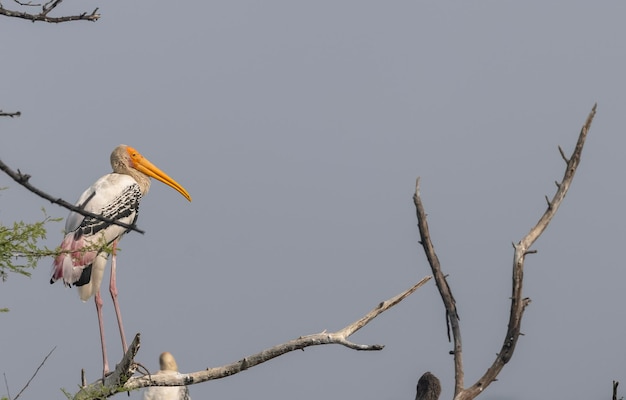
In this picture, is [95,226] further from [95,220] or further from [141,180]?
[141,180]

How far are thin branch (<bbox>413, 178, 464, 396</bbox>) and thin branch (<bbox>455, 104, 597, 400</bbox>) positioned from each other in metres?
0.18

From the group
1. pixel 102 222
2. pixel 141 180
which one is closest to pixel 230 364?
pixel 102 222

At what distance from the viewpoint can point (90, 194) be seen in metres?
12.2

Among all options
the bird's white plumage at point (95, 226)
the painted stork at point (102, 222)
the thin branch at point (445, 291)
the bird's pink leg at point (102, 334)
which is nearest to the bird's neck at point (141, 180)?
the painted stork at point (102, 222)

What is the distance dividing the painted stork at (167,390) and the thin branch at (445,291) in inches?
155

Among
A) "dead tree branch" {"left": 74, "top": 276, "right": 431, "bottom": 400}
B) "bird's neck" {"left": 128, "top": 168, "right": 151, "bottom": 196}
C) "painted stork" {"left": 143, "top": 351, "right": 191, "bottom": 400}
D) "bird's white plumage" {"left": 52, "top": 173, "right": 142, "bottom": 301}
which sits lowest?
"dead tree branch" {"left": 74, "top": 276, "right": 431, "bottom": 400}

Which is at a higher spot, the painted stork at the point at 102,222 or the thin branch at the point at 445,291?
the painted stork at the point at 102,222

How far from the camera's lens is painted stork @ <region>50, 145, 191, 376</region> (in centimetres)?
1160

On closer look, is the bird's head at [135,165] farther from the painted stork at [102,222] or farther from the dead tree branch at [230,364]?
the dead tree branch at [230,364]

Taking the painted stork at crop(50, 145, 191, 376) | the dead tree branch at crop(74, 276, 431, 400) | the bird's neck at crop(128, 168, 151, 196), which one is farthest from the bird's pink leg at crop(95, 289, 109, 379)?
the bird's neck at crop(128, 168, 151, 196)

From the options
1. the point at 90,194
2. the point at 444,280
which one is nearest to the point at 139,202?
the point at 90,194

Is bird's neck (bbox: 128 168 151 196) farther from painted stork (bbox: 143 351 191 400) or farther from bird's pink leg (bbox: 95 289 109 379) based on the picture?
painted stork (bbox: 143 351 191 400)

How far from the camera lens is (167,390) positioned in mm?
12367

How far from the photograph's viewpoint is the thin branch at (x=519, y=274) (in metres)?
9.26
